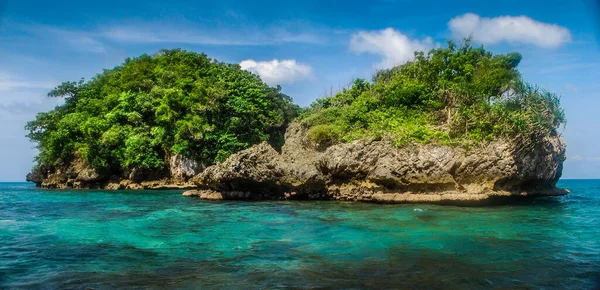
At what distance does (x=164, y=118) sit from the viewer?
30.2 metres

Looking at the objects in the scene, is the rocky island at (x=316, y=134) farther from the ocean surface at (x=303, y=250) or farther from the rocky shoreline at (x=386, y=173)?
the ocean surface at (x=303, y=250)

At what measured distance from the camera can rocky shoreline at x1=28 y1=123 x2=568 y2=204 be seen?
57.4ft

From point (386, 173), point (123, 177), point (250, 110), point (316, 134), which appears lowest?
point (123, 177)

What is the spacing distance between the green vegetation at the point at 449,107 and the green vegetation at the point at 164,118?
27.1ft

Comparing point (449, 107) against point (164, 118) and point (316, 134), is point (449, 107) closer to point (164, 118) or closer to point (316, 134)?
point (316, 134)

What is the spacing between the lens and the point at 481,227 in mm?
11594

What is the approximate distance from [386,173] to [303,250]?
395 inches

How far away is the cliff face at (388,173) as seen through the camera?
57.4 feet

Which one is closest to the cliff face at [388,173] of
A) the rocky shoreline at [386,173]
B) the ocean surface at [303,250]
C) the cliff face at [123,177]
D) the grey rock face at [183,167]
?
the rocky shoreline at [386,173]

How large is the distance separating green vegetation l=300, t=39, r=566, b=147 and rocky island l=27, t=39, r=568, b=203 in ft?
0.21

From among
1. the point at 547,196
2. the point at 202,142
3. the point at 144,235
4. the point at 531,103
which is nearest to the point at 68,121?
the point at 202,142

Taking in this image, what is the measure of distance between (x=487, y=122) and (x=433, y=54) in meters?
8.20

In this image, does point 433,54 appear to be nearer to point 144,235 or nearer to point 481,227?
point 481,227

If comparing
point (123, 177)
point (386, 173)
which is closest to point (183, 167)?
point (123, 177)
